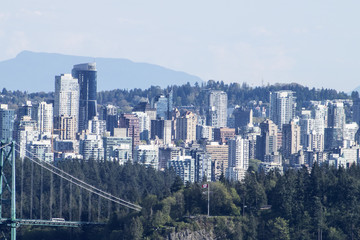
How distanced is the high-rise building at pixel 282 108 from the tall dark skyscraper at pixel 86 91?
28562 millimetres

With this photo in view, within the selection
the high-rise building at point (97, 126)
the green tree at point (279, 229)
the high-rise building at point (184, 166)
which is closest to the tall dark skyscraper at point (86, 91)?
the high-rise building at point (97, 126)

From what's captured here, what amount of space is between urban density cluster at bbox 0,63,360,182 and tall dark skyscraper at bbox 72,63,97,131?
0.15 metres

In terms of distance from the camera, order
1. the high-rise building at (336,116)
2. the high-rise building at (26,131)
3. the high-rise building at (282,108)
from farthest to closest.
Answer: the high-rise building at (282,108), the high-rise building at (336,116), the high-rise building at (26,131)

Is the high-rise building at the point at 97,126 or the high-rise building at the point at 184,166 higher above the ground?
the high-rise building at the point at 97,126

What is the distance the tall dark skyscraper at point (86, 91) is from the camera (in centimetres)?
18638

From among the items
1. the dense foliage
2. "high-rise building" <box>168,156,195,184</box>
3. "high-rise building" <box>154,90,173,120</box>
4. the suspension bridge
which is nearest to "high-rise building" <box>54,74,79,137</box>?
"high-rise building" <box>154,90,173,120</box>

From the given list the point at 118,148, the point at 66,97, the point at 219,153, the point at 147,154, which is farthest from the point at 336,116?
the point at 147,154

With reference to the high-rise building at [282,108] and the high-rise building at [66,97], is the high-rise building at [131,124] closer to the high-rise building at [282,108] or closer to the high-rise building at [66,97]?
the high-rise building at [66,97]

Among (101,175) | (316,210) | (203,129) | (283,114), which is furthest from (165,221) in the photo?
(283,114)

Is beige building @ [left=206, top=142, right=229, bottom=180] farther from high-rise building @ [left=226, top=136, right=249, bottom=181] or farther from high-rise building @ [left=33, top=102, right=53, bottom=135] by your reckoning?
high-rise building @ [left=33, top=102, right=53, bottom=135]

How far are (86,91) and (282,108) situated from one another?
3127 cm

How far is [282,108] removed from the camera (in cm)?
19538

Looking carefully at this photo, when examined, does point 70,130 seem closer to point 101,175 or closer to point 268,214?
point 101,175

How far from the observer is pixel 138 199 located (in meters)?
64.8
